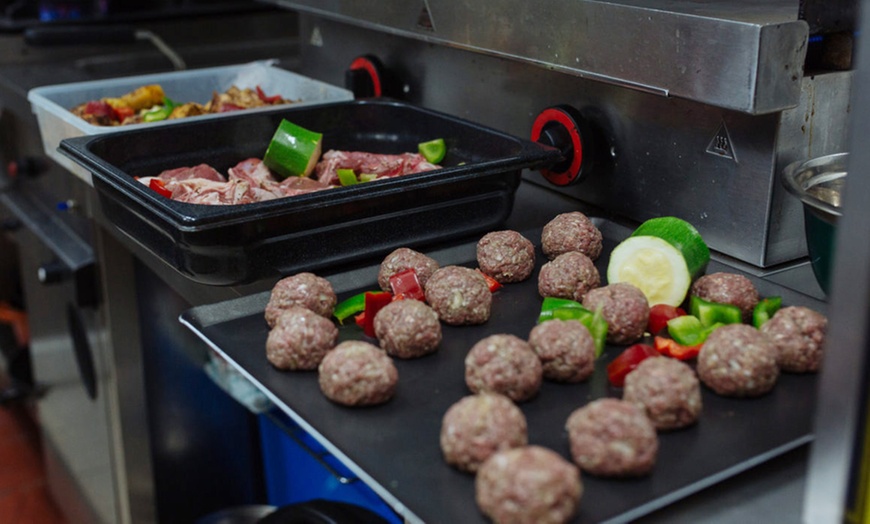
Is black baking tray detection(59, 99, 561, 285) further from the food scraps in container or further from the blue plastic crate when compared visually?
the blue plastic crate

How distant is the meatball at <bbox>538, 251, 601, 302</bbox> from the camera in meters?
1.14

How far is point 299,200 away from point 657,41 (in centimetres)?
50

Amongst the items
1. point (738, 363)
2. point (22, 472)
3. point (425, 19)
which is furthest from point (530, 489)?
point (22, 472)

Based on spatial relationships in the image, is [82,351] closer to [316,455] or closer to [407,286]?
[316,455]

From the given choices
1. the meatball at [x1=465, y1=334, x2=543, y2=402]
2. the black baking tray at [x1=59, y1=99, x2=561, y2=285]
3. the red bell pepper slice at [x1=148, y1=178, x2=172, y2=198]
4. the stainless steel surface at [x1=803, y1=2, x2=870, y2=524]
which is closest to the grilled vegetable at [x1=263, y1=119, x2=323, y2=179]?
the black baking tray at [x1=59, y1=99, x2=561, y2=285]

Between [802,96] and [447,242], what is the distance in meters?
0.51

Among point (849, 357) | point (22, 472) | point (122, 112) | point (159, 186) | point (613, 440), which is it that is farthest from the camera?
point (22, 472)

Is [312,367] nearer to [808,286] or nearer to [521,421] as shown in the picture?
[521,421]

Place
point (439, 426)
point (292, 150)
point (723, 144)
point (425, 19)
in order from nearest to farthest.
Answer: point (439, 426)
point (723, 144)
point (292, 150)
point (425, 19)

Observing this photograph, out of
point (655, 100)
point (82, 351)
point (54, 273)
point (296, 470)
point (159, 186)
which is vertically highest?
point (655, 100)

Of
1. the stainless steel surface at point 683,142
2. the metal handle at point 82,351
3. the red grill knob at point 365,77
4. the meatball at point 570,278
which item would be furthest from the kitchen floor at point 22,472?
the meatball at point 570,278

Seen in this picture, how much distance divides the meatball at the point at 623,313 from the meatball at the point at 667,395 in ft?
0.47

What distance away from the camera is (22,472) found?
284 cm

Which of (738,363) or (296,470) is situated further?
(296,470)
